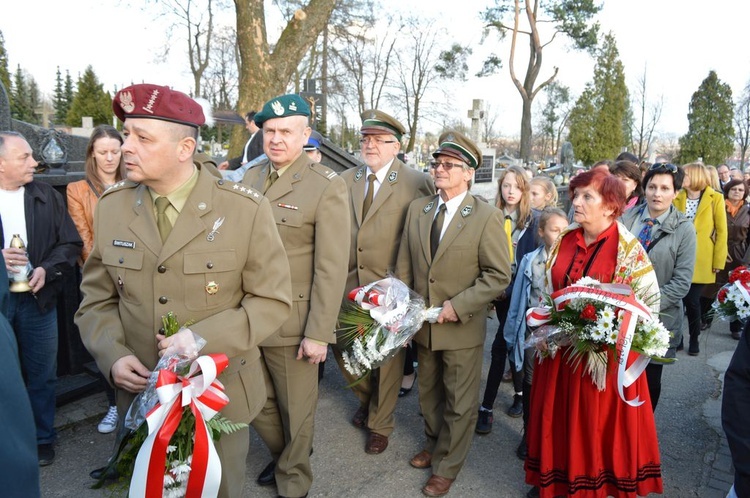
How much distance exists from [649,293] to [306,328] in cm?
194

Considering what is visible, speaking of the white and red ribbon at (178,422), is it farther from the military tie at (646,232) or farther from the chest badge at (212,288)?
the military tie at (646,232)

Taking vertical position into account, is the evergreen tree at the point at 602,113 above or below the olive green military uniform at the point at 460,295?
above

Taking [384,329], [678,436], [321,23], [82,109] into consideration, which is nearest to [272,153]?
[384,329]

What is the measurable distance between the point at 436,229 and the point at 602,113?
4468cm

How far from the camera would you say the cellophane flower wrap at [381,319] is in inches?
129

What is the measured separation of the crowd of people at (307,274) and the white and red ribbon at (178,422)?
14cm

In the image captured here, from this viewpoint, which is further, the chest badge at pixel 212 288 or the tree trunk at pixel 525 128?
the tree trunk at pixel 525 128

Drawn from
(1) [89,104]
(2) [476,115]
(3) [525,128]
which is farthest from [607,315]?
(1) [89,104]

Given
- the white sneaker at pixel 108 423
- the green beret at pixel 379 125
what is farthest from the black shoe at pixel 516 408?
the white sneaker at pixel 108 423

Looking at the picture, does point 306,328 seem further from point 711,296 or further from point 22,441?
point 711,296

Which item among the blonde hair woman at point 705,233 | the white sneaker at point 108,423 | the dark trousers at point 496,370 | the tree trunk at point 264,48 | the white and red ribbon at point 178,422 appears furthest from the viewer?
the tree trunk at point 264,48

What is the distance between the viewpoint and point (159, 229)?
2156mm

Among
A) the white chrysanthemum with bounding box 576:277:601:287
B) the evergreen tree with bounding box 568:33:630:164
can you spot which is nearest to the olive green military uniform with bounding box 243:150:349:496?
the white chrysanthemum with bounding box 576:277:601:287

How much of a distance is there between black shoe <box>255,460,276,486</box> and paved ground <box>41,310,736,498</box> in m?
0.04
